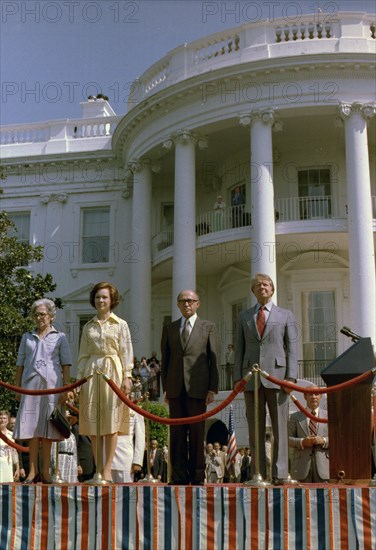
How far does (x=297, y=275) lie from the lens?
24828 mm

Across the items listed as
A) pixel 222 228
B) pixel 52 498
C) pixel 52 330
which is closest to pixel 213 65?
pixel 222 228

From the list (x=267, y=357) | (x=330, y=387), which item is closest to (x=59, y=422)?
(x=267, y=357)

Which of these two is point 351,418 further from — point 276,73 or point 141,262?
point 141,262

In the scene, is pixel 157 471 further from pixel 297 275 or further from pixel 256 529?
pixel 297 275

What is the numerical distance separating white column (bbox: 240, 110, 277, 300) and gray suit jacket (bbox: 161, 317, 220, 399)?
515 inches

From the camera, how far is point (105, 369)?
27.7 ft

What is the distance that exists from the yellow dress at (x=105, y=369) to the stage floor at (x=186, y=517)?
866 mm

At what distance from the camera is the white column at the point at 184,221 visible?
23188 mm

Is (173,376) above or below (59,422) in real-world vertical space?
above

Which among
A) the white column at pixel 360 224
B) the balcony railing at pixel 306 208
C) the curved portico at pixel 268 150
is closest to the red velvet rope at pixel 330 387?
the white column at pixel 360 224

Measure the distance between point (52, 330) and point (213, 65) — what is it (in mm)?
16208

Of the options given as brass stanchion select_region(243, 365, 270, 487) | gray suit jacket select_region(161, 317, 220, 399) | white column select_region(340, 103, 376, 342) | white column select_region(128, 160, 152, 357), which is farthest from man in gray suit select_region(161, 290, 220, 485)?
white column select_region(128, 160, 152, 357)

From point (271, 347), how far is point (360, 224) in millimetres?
13784

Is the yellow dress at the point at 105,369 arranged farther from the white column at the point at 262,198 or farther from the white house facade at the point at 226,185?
the white column at the point at 262,198
